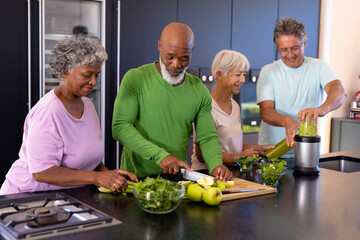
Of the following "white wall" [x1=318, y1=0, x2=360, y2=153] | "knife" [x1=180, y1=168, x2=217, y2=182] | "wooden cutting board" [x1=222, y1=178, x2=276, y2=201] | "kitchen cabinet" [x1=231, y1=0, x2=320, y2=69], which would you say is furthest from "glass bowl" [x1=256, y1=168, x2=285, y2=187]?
"white wall" [x1=318, y1=0, x2=360, y2=153]

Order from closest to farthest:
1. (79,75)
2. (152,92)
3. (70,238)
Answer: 1. (70,238)
2. (79,75)
3. (152,92)

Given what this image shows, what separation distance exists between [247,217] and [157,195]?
1.09 feet

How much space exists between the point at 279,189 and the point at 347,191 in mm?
310

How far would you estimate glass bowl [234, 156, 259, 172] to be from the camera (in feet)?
7.14

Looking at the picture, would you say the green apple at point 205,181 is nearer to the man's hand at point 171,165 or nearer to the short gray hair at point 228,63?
the man's hand at point 171,165

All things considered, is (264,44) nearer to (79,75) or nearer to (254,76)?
(254,76)

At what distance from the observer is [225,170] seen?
1.99 metres

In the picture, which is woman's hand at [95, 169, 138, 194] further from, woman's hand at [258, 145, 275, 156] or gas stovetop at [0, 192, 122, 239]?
woman's hand at [258, 145, 275, 156]

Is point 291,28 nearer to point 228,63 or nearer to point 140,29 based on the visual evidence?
point 228,63

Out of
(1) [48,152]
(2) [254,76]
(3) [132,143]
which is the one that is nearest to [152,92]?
(3) [132,143]

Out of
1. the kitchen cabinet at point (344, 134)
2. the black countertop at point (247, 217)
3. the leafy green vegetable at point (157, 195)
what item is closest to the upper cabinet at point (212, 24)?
the kitchen cabinet at point (344, 134)

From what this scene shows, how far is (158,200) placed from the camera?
4.63 feet

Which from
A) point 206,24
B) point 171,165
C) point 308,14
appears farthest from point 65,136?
point 308,14

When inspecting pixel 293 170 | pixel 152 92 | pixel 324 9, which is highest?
pixel 324 9
